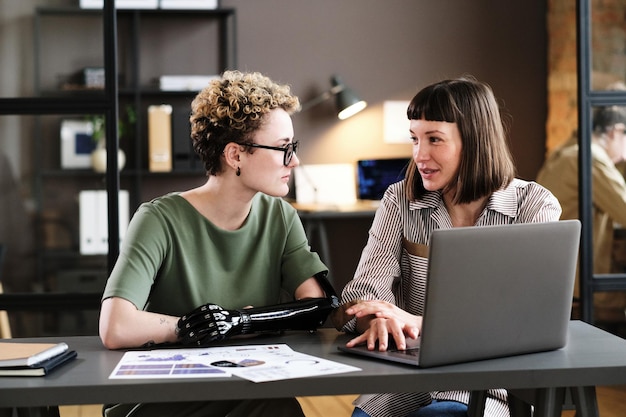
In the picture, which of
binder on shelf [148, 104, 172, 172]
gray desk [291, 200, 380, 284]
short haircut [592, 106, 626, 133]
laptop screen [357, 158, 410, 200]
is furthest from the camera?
laptop screen [357, 158, 410, 200]

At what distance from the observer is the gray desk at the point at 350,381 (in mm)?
1501

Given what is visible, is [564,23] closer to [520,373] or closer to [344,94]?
[344,94]

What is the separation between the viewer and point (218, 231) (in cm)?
214

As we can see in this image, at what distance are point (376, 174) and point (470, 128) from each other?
12.3ft

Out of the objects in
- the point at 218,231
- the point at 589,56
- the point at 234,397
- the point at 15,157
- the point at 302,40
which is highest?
the point at 302,40

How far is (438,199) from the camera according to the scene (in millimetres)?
2271

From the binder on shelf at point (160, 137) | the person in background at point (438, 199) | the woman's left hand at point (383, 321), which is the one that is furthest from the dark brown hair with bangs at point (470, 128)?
the binder on shelf at point (160, 137)

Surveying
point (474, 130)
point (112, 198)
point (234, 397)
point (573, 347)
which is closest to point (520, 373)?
point (573, 347)

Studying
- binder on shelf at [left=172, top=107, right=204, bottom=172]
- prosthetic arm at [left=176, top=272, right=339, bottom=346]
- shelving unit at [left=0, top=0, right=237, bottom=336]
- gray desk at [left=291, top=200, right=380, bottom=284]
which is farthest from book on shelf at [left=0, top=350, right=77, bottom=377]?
binder on shelf at [left=172, top=107, right=204, bottom=172]

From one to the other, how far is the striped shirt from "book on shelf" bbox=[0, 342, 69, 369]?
723 millimetres

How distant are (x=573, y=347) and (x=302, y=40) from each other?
4513 millimetres

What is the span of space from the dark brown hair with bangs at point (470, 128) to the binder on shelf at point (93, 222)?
140cm

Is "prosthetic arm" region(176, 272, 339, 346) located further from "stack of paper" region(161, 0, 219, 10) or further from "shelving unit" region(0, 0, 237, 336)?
"stack of paper" region(161, 0, 219, 10)

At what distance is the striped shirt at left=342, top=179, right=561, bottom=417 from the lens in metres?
2.14
